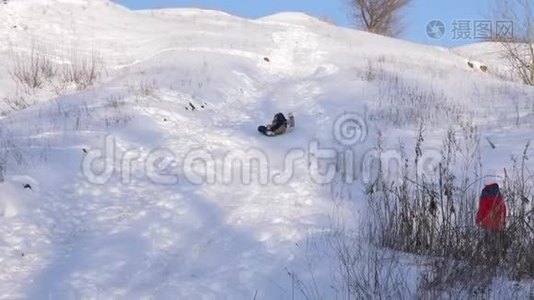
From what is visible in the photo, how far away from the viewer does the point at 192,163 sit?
22.3 ft

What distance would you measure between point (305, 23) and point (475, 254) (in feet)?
84.3

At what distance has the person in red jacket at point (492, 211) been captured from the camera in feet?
12.2

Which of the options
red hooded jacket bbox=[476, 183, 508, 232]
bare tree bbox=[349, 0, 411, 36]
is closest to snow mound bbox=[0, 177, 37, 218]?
red hooded jacket bbox=[476, 183, 508, 232]

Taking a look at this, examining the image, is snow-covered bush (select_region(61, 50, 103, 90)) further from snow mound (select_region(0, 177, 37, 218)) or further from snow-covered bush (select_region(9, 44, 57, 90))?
snow mound (select_region(0, 177, 37, 218))

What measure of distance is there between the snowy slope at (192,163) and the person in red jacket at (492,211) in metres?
1.00

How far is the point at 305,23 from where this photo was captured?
28.5 meters

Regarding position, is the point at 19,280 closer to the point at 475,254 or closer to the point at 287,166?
the point at 475,254

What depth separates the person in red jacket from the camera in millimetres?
3730

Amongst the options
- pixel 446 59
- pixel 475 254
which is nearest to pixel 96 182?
pixel 475 254

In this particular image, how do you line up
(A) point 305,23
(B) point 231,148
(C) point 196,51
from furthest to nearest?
(A) point 305,23, (C) point 196,51, (B) point 231,148

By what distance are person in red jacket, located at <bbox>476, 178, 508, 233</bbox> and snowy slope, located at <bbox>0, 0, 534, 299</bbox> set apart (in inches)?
39.4

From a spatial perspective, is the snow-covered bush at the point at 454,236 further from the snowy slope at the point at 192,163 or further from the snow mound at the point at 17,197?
the snow mound at the point at 17,197

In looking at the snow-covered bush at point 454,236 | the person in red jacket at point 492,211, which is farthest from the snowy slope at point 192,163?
the person in red jacket at point 492,211

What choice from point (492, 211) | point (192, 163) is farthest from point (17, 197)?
point (492, 211)
